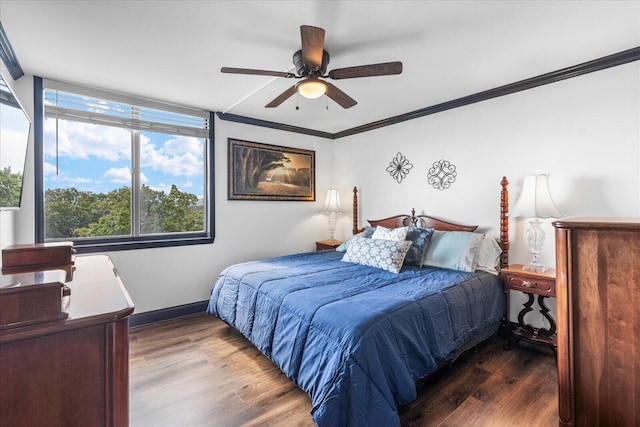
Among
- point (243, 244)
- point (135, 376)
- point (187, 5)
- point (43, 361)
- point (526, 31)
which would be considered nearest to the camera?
point (43, 361)

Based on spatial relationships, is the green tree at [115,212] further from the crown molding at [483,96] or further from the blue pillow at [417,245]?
the blue pillow at [417,245]

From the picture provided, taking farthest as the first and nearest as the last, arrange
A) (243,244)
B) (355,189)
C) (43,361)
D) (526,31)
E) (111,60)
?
(355,189), (243,244), (111,60), (526,31), (43,361)

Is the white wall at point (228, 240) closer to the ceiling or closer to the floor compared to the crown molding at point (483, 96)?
closer to the floor

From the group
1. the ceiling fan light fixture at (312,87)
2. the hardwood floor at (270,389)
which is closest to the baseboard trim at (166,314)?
the hardwood floor at (270,389)

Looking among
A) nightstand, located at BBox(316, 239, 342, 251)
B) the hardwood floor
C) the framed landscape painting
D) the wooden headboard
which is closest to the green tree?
the framed landscape painting

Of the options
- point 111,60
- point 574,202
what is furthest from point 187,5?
point 574,202

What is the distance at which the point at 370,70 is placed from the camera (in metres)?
1.99

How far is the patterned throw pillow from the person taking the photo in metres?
2.85

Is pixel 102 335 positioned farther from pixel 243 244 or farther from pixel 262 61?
pixel 243 244

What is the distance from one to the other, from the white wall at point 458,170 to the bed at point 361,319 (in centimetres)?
45

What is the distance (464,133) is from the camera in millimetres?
3383

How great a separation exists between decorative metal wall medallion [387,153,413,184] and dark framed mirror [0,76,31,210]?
3639mm

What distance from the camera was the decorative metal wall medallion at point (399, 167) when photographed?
13.0 ft

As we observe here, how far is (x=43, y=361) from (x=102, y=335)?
0.14m
